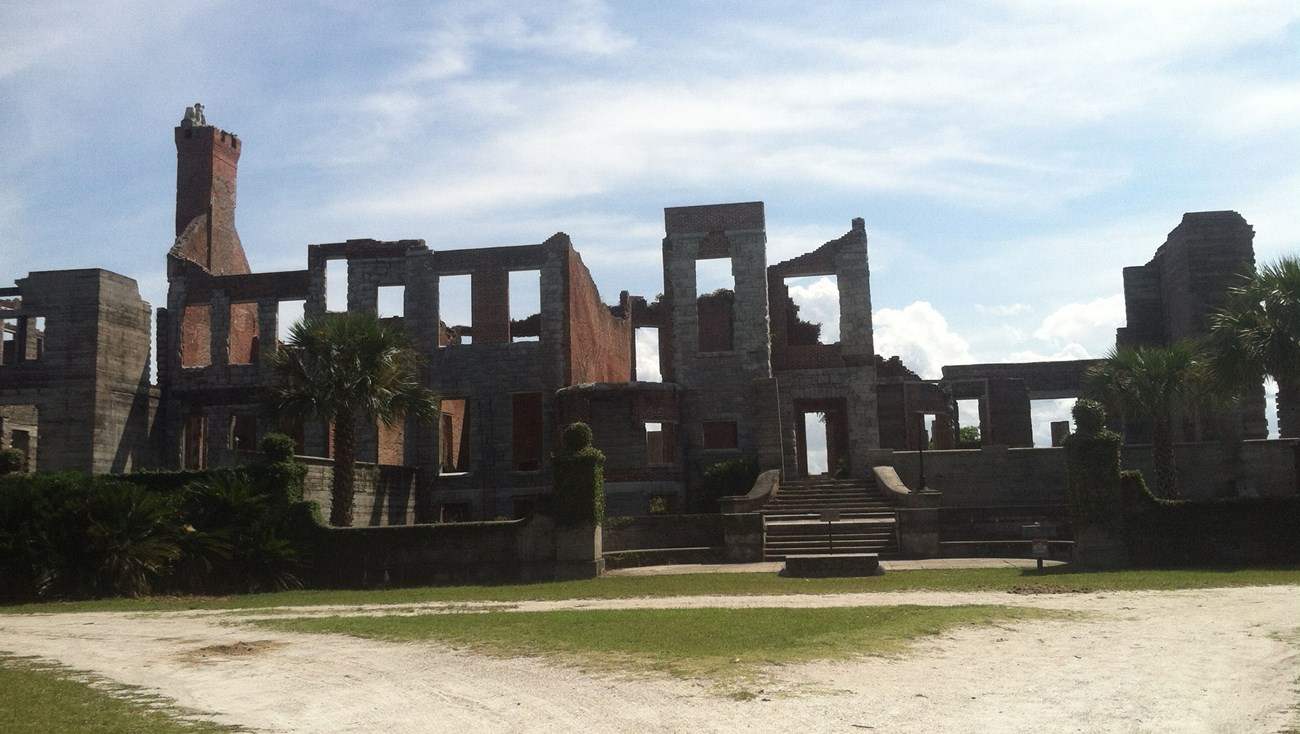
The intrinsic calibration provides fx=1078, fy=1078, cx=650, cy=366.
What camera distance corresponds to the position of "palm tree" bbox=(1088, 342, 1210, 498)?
25500 millimetres

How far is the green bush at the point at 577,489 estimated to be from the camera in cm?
2277

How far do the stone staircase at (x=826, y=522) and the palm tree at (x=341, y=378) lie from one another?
9.94 meters

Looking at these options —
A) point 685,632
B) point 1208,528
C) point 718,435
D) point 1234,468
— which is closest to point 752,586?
point 685,632

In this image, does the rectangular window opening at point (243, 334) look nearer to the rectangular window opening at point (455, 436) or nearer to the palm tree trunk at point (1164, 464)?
the rectangular window opening at point (455, 436)

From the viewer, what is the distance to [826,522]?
25328 millimetres

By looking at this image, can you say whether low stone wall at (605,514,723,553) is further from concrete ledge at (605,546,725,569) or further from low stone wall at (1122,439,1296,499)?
low stone wall at (1122,439,1296,499)

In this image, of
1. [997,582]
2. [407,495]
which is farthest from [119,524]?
[997,582]

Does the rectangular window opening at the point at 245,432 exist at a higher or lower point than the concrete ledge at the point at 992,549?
higher

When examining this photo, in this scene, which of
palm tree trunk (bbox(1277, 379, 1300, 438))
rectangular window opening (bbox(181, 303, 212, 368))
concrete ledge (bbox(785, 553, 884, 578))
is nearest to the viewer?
concrete ledge (bbox(785, 553, 884, 578))

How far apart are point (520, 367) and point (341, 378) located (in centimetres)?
1015

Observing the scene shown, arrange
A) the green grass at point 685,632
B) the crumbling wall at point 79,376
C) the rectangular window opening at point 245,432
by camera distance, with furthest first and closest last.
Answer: the rectangular window opening at point 245,432 → the crumbling wall at point 79,376 → the green grass at point 685,632

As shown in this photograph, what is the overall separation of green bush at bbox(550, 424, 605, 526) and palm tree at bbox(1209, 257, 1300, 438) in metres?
13.4

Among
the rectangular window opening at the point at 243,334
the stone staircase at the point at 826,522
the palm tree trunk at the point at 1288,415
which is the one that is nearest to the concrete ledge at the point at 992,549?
the stone staircase at the point at 826,522

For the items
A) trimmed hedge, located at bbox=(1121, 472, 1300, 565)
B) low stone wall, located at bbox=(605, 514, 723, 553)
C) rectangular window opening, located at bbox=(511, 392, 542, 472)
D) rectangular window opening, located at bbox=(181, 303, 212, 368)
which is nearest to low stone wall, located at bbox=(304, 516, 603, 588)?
low stone wall, located at bbox=(605, 514, 723, 553)
